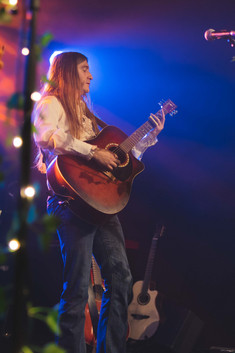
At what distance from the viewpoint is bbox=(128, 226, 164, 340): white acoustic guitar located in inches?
126

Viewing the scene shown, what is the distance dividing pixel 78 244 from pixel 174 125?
5.95ft

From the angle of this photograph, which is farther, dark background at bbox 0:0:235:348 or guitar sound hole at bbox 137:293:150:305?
dark background at bbox 0:0:235:348

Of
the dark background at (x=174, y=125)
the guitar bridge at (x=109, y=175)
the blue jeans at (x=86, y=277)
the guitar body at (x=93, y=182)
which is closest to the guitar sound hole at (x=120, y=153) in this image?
the guitar body at (x=93, y=182)

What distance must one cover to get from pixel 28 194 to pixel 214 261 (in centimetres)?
303

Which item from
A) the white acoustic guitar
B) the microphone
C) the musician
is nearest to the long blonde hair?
the musician

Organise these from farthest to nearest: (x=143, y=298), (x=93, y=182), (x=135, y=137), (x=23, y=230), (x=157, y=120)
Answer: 1. (x=143, y=298)
2. (x=157, y=120)
3. (x=135, y=137)
4. (x=93, y=182)
5. (x=23, y=230)

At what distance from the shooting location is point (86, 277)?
2.19m

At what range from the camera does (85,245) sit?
2.21 meters

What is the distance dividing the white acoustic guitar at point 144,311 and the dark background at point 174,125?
0.73 feet

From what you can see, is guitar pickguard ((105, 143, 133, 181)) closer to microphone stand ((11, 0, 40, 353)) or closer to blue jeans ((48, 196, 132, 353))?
blue jeans ((48, 196, 132, 353))

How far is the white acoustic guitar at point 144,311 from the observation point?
10.5ft

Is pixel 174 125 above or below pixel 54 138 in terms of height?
below

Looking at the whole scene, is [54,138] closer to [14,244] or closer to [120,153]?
[120,153]

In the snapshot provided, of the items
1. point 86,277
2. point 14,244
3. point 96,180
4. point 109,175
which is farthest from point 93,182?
point 14,244
